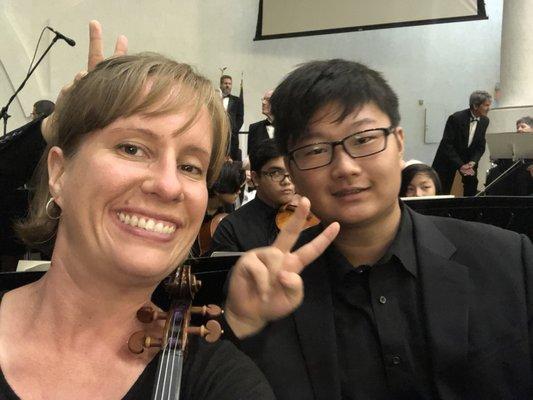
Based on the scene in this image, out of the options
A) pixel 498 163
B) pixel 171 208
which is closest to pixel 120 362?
pixel 171 208

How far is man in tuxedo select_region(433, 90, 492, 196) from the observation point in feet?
23.0

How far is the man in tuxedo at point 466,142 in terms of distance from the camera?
23.0 feet

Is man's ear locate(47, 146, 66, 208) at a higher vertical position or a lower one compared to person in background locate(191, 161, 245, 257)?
higher

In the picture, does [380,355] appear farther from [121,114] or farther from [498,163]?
[498,163]

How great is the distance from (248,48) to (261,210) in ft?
20.5

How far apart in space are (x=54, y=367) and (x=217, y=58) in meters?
8.17

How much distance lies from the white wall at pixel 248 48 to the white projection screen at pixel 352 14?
51 cm

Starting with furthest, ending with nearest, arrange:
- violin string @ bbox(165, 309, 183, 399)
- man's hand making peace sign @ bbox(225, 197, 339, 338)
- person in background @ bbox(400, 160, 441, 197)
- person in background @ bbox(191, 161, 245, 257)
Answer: person in background @ bbox(191, 161, 245, 257), person in background @ bbox(400, 160, 441, 197), man's hand making peace sign @ bbox(225, 197, 339, 338), violin string @ bbox(165, 309, 183, 399)

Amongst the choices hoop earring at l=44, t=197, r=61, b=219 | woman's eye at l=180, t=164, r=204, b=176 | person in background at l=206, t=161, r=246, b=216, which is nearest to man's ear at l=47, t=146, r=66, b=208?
hoop earring at l=44, t=197, r=61, b=219

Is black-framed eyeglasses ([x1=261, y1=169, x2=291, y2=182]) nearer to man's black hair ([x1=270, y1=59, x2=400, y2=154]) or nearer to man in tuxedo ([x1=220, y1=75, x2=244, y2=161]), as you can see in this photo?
man's black hair ([x1=270, y1=59, x2=400, y2=154])

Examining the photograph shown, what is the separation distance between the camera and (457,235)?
5.37ft

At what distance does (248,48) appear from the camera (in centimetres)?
900

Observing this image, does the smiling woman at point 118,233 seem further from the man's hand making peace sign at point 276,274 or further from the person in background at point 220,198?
the person in background at point 220,198

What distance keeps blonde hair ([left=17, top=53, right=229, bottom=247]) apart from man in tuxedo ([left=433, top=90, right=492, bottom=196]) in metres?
6.29
